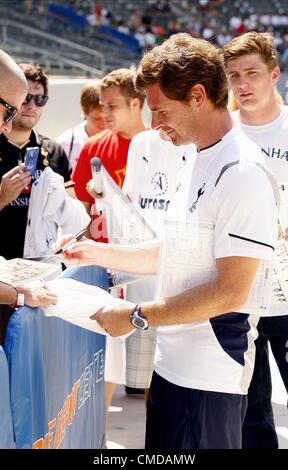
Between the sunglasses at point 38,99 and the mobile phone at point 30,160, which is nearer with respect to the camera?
the mobile phone at point 30,160

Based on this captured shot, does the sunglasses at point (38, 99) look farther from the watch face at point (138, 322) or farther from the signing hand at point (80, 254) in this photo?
the watch face at point (138, 322)

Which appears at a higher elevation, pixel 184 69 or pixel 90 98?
pixel 90 98

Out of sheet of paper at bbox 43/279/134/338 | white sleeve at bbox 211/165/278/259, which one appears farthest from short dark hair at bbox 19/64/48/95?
white sleeve at bbox 211/165/278/259

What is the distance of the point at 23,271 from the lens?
255cm

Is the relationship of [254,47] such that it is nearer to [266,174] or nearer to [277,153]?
[277,153]

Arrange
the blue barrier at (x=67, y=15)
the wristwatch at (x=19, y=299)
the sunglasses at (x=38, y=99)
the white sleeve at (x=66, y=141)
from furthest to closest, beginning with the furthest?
the blue barrier at (x=67, y=15), the white sleeve at (x=66, y=141), the sunglasses at (x=38, y=99), the wristwatch at (x=19, y=299)

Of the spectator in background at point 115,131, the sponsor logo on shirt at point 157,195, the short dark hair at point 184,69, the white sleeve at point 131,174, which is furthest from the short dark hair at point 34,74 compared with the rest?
the short dark hair at point 184,69

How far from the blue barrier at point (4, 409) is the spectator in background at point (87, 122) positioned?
4.04 meters

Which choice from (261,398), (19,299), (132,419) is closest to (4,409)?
(19,299)

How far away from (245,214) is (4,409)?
2.76ft

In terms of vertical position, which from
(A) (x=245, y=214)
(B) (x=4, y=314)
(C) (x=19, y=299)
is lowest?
(B) (x=4, y=314)

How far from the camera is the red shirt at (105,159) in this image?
4629 millimetres
